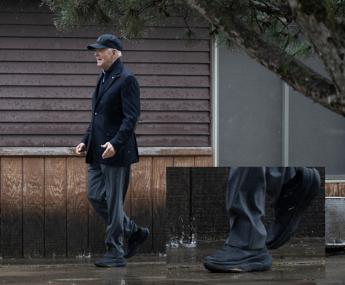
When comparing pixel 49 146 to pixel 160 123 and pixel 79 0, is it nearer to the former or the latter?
pixel 160 123

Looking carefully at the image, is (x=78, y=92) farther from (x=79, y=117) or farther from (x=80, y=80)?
(x=79, y=117)

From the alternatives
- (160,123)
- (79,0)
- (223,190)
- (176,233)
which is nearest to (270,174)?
(223,190)

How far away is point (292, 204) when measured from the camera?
26.1 ft

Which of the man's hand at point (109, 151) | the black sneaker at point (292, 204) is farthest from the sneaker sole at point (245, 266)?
the man's hand at point (109, 151)

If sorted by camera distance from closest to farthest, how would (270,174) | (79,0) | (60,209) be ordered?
(79,0) → (270,174) → (60,209)

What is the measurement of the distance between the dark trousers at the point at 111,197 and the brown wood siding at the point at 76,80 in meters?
2.49

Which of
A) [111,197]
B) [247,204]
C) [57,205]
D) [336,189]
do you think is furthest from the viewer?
[336,189]

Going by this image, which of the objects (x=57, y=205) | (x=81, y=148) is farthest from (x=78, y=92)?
(x=81, y=148)

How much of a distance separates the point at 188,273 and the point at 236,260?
424mm

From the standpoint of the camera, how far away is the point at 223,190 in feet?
24.9

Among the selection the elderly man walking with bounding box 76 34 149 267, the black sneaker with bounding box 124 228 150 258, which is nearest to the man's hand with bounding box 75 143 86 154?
the elderly man walking with bounding box 76 34 149 267

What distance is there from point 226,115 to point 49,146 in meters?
2.03

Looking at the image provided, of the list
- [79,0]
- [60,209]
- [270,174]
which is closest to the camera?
[79,0]

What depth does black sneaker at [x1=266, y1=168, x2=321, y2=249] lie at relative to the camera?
7.77m
